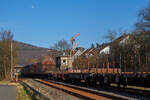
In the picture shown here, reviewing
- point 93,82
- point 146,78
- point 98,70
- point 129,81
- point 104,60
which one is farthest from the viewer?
point 93,82

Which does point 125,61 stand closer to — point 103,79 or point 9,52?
point 103,79

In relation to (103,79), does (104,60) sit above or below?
above

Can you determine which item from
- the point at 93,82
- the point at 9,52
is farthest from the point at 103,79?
the point at 9,52

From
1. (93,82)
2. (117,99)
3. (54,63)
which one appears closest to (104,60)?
(93,82)

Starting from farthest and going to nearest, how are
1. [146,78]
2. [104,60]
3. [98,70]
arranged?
[98,70], [104,60], [146,78]

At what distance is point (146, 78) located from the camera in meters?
10.4

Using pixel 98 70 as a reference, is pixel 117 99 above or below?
below

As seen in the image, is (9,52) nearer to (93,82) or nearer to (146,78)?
(93,82)

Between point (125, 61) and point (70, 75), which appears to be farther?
point (70, 75)

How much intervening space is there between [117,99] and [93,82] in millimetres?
8125

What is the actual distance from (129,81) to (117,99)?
2892mm

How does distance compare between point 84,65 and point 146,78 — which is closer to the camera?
point 146,78

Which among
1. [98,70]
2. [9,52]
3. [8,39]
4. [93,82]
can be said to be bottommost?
[93,82]

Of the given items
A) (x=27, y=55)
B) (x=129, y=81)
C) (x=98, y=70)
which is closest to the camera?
(x=129, y=81)
